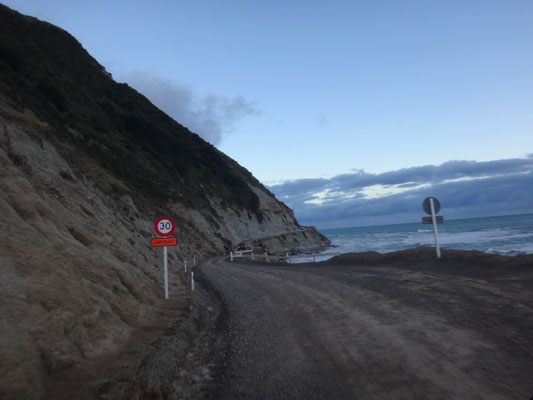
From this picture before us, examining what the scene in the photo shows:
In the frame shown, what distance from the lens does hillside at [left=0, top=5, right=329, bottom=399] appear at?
3.86 m

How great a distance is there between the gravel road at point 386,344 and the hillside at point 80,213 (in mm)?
2068

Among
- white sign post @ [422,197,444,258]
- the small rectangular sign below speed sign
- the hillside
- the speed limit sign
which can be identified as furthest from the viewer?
white sign post @ [422,197,444,258]

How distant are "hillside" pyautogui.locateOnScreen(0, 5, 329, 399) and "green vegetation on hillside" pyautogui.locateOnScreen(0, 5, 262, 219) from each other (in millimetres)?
218

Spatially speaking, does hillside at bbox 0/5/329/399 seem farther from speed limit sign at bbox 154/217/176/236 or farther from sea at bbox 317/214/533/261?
sea at bbox 317/214/533/261

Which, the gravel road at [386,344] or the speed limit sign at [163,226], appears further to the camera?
the speed limit sign at [163,226]

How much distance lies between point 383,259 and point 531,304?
10.4 meters

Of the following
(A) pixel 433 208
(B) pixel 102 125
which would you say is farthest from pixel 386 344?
(B) pixel 102 125

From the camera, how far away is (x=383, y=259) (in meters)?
16.0

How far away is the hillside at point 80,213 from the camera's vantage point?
12.7ft

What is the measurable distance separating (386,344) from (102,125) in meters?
40.6

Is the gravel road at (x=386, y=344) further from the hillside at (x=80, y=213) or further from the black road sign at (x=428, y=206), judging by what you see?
the black road sign at (x=428, y=206)

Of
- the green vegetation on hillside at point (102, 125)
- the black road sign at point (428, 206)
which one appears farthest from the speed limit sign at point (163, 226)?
the black road sign at point (428, 206)

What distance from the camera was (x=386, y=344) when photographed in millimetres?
4387

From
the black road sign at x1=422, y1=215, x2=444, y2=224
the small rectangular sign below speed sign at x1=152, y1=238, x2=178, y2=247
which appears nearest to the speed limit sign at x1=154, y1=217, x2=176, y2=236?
the small rectangular sign below speed sign at x1=152, y1=238, x2=178, y2=247
